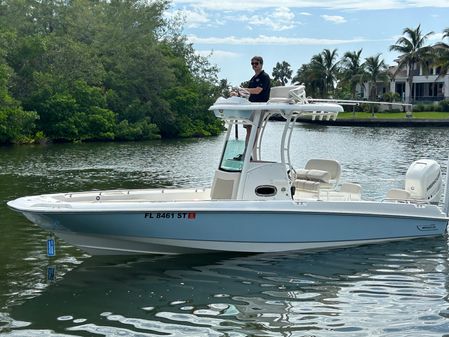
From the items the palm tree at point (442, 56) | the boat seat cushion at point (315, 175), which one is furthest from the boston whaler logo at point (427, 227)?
the palm tree at point (442, 56)

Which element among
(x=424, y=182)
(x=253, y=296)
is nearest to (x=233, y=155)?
(x=253, y=296)

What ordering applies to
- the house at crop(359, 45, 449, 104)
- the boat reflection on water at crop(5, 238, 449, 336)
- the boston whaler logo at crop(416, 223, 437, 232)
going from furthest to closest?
the house at crop(359, 45, 449, 104) < the boston whaler logo at crop(416, 223, 437, 232) < the boat reflection on water at crop(5, 238, 449, 336)

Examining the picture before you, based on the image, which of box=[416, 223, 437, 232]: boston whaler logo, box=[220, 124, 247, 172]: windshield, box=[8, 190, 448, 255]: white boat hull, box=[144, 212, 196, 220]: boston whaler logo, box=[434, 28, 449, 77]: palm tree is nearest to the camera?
box=[8, 190, 448, 255]: white boat hull

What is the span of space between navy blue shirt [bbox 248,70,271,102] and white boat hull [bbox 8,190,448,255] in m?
2.03

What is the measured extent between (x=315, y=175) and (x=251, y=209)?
2243mm

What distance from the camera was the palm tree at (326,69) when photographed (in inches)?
4444

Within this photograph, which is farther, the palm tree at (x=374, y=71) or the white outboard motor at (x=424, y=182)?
the palm tree at (x=374, y=71)

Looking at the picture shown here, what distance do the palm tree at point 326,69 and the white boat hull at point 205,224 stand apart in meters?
101

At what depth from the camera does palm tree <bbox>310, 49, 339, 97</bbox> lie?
4444 inches

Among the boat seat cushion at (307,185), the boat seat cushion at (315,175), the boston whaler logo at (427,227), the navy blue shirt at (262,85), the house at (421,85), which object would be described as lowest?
the boston whaler logo at (427,227)

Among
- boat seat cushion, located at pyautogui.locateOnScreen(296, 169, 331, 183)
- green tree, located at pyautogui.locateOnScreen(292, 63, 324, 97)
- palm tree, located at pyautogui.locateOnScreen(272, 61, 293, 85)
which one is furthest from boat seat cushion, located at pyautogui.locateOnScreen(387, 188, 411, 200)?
palm tree, located at pyautogui.locateOnScreen(272, 61, 293, 85)

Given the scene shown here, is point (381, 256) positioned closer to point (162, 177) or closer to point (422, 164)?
point (422, 164)

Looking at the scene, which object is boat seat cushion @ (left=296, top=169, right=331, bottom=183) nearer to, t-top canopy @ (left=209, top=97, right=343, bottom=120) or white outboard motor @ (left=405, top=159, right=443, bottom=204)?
t-top canopy @ (left=209, top=97, right=343, bottom=120)

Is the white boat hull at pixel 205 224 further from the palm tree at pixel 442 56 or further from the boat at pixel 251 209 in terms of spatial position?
the palm tree at pixel 442 56
